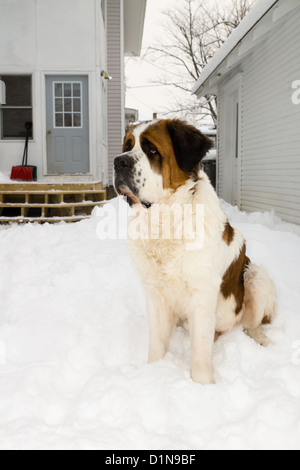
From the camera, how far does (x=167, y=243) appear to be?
2.52 meters

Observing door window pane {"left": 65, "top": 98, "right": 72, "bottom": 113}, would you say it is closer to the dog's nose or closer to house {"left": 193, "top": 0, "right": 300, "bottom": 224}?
house {"left": 193, "top": 0, "right": 300, "bottom": 224}

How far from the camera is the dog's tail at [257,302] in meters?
3.05

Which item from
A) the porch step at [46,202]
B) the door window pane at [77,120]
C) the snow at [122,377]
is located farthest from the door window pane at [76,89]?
the snow at [122,377]

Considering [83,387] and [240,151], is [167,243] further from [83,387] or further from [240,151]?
[240,151]

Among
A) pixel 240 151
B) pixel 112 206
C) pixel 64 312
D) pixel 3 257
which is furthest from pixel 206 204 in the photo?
pixel 240 151

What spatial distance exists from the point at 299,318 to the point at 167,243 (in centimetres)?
151

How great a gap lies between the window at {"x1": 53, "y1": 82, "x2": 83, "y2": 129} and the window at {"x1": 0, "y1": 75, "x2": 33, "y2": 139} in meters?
0.74

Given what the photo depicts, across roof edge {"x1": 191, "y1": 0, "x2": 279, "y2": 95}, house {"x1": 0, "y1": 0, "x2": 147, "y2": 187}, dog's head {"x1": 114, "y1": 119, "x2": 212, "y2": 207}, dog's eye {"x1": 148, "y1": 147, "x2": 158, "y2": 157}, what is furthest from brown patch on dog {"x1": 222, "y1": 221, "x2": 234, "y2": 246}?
house {"x1": 0, "y1": 0, "x2": 147, "y2": 187}

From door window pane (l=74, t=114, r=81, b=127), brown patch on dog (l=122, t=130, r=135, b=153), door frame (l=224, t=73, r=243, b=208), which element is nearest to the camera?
brown patch on dog (l=122, t=130, r=135, b=153)

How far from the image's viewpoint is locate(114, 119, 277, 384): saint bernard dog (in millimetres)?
2420

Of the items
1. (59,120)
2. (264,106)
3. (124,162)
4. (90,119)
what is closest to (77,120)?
(90,119)

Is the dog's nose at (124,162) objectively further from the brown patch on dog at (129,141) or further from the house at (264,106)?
the house at (264,106)

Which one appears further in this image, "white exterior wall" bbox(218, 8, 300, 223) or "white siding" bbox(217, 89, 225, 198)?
"white siding" bbox(217, 89, 225, 198)
